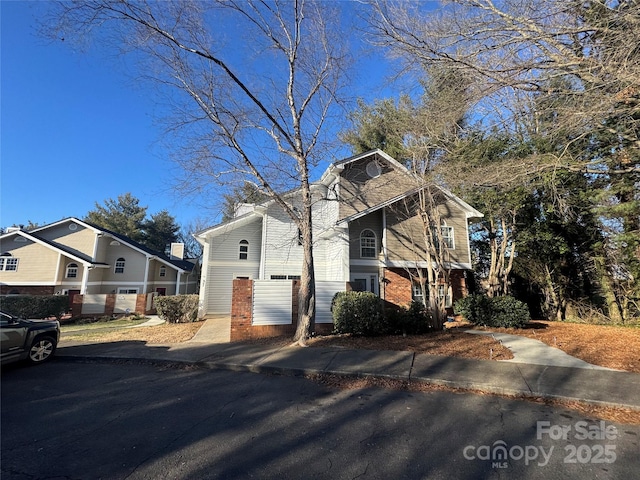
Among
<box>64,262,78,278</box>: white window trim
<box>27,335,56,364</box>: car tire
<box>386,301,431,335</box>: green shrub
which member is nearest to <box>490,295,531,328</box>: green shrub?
<box>386,301,431,335</box>: green shrub

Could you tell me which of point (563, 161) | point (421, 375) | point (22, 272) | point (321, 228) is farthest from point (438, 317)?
point (22, 272)

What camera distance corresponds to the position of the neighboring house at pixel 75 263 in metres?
21.8

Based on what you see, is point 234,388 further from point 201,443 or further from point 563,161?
point 563,161

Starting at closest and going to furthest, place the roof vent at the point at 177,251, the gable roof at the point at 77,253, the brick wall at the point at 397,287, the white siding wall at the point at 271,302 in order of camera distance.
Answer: the white siding wall at the point at 271,302, the brick wall at the point at 397,287, the gable roof at the point at 77,253, the roof vent at the point at 177,251

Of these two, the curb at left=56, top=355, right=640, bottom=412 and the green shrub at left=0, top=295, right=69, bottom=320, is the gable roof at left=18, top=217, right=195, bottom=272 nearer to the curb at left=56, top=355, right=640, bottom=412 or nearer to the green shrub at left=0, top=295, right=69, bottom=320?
the green shrub at left=0, top=295, right=69, bottom=320

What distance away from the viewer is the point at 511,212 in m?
15.9

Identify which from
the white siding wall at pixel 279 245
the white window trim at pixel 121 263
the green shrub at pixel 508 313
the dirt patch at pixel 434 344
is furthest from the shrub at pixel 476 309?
the white window trim at pixel 121 263

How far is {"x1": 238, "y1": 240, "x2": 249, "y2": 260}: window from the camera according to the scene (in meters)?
18.3

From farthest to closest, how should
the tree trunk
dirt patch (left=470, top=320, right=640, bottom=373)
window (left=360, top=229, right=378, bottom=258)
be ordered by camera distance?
window (left=360, top=229, right=378, bottom=258)
the tree trunk
dirt patch (left=470, top=320, right=640, bottom=373)

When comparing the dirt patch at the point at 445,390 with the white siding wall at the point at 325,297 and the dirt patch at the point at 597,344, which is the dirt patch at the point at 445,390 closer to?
the dirt patch at the point at 597,344

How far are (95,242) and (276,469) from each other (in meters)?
26.9

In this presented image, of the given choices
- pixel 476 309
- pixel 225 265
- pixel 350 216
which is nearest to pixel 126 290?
pixel 225 265

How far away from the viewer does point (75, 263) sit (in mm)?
22969

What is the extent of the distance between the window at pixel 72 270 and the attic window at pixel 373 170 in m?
22.7
